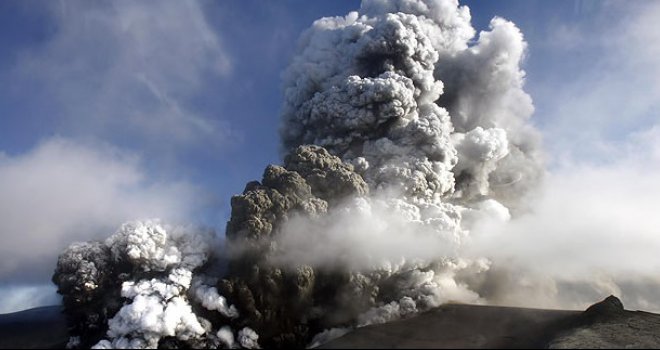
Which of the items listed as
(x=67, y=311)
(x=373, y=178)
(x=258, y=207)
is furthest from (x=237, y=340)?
(x=373, y=178)

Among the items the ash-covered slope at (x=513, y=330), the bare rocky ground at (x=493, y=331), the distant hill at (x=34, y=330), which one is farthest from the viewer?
the distant hill at (x=34, y=330)

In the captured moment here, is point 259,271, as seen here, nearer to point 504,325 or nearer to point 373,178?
point 373,178

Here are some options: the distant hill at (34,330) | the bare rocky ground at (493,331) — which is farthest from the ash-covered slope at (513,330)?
the distant hill at (34,330)

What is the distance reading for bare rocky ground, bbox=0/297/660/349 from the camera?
27736mm

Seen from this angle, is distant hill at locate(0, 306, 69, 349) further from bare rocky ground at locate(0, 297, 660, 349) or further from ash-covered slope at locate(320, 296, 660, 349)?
ash-covered slope at locate(320, 296, 660, 349)

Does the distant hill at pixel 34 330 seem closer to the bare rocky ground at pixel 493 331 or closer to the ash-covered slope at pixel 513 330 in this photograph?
the bare rocky ground at pixel 493 331

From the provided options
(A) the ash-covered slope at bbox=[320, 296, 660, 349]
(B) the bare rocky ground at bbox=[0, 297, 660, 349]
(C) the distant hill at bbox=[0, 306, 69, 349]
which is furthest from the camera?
(C) the distant hill at bbox=[0, 306, 69, 349]

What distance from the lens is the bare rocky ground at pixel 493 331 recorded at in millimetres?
27736

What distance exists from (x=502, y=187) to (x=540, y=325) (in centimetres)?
2372

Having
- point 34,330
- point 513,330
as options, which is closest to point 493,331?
point 513,330

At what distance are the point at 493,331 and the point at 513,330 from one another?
1.25 m

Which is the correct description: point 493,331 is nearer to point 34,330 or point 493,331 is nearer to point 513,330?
point 513,330

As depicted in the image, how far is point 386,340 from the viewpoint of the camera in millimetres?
28250

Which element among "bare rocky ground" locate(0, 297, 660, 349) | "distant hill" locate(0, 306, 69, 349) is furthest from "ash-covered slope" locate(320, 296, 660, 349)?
"distant hill" locate(0, 306, 69, 349)
